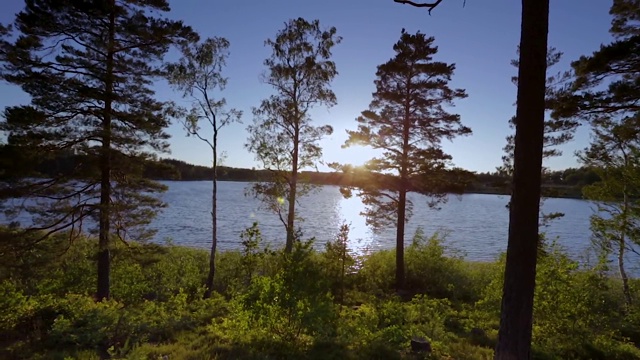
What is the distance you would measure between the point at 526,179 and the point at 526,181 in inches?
1.0

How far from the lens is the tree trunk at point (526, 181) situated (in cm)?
447

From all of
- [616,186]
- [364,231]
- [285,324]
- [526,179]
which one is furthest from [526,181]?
[364,231]

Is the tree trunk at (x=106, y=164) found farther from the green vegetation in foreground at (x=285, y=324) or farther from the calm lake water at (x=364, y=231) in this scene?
the calm lake water at (x=364, y=231)

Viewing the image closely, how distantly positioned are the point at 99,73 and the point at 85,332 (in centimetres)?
858

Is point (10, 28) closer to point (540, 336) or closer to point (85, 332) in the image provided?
point (85, 332)

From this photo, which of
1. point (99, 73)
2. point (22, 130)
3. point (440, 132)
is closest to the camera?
point (22, 130)

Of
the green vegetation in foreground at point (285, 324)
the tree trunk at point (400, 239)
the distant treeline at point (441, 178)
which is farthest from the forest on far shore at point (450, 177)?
the green vegetation in foreground at point (285, 324)

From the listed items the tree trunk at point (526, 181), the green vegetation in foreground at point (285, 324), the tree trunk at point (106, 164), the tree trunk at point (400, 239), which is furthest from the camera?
A: the tree trunk at point (400, 239)

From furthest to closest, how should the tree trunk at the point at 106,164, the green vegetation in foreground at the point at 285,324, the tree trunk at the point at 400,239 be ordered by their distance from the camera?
the tree trunk at the point at 400,239
the tree trunk at the point at 106,164
the green vegetation in foreground at the point at 285,324

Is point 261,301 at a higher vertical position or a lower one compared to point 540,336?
higher

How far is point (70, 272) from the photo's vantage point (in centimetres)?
1662

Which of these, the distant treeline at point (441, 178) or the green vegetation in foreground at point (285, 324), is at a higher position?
the distant treeline at point (441, 178)

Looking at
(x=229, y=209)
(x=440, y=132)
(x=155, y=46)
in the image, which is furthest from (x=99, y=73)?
(x=229, y=209)

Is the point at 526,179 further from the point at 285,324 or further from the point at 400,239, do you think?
the point at 400,239
